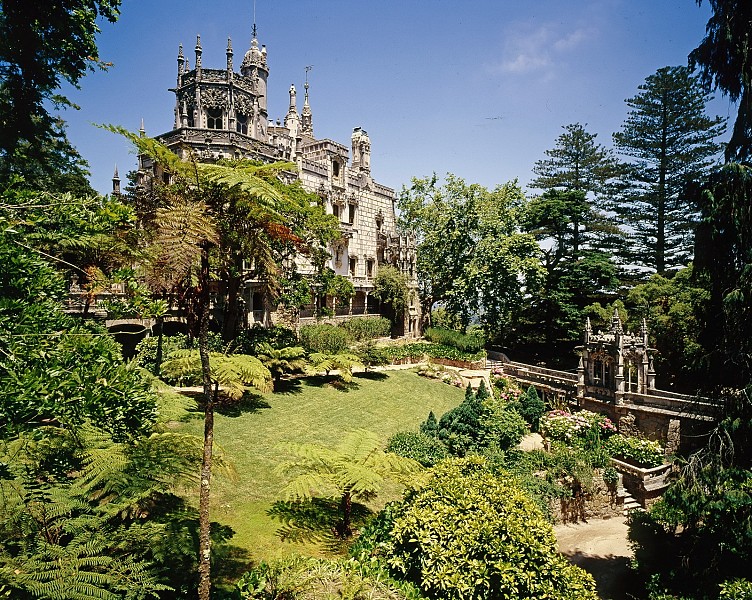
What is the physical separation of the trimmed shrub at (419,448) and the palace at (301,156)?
16238 millimetres

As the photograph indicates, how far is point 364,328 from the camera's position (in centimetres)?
2800

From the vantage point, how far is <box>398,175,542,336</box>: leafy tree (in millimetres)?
32156

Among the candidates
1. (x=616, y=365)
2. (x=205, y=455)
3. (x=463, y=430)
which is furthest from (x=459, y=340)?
(x=205, y=455)

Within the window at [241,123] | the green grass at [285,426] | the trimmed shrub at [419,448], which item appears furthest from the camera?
the window at [241,123]

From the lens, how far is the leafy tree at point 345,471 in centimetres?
781

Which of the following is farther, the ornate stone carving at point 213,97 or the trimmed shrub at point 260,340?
the ornate stone carving at point 213,97

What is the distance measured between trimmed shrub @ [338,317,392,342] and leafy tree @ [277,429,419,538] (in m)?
15.4

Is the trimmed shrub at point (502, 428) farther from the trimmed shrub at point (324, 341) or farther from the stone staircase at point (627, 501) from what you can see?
the trimmed shrub at point (324, 341)

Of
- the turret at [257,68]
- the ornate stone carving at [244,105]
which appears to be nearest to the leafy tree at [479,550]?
the ornate stone carving at [244,105]

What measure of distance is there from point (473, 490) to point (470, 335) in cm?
2449

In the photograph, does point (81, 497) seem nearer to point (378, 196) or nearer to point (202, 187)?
→ point (202, 187)

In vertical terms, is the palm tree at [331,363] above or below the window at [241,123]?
below

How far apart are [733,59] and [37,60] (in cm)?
1742

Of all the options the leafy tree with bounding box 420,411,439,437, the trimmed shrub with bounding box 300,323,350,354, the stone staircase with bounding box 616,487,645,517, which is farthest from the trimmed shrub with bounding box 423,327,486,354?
the leafy tree with bounding box 420,411,439,437
